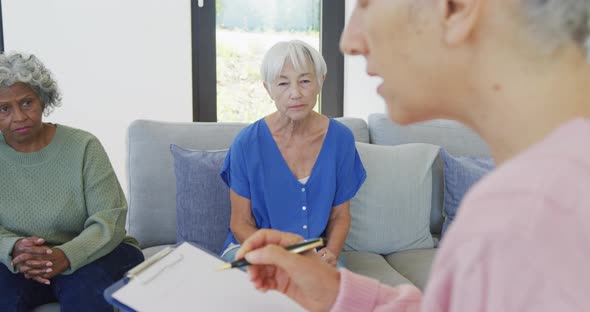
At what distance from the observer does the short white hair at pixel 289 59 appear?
6.14ft

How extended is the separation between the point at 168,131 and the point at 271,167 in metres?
0.51

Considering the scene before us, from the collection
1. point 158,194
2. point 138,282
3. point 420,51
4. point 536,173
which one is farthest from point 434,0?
point 158,194

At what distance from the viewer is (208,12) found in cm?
323

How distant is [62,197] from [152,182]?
14.3 inches

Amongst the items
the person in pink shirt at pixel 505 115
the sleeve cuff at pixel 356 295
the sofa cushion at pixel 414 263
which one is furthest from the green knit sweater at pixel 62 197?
the person in pink shirt at pixel 505 115

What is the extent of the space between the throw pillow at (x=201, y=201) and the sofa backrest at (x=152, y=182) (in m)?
0.12

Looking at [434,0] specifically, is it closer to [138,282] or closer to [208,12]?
[138,282]

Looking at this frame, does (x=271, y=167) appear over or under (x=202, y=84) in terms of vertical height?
under

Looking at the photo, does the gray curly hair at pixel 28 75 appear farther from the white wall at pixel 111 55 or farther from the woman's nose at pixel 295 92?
the white wall at pixel 111 55

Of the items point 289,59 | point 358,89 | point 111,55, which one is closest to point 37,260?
point 289,59

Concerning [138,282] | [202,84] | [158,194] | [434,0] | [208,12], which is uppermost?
[208,12]

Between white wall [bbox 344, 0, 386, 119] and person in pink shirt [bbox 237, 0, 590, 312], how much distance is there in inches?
110

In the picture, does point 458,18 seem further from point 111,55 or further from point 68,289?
point 111,55

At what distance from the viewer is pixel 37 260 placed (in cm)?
160
